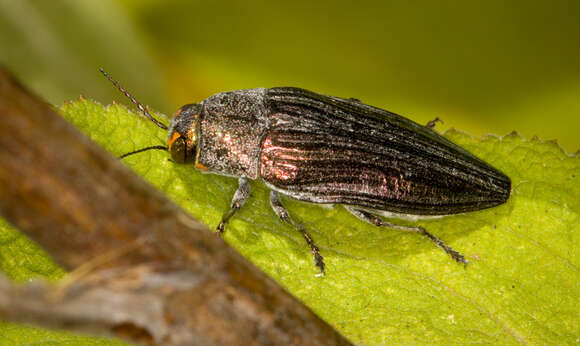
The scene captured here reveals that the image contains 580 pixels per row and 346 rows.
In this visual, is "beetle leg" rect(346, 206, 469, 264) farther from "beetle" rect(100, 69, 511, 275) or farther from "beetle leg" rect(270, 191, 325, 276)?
"beetle leg" rect(270, 191, 325, 276)

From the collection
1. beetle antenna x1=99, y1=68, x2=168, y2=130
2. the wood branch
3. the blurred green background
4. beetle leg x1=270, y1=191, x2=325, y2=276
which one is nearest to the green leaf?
beetle leg x1=270, y1=191, x2=325, y2=276

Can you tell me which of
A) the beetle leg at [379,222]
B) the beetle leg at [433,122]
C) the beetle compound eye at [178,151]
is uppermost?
the beetle leg at [433,122]

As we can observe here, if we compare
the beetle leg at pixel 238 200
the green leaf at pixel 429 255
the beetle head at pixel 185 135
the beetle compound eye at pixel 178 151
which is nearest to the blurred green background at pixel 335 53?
the beetle head at pixel 185 135

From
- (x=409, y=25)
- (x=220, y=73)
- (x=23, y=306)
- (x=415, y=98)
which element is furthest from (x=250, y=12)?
(x=23, y=306)

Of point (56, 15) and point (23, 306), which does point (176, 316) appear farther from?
point (56, 15)

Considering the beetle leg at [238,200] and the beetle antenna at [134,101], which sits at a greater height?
the beetle antenna at [134,101]

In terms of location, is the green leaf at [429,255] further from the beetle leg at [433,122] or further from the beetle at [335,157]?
the beetle leg at [433,122]
